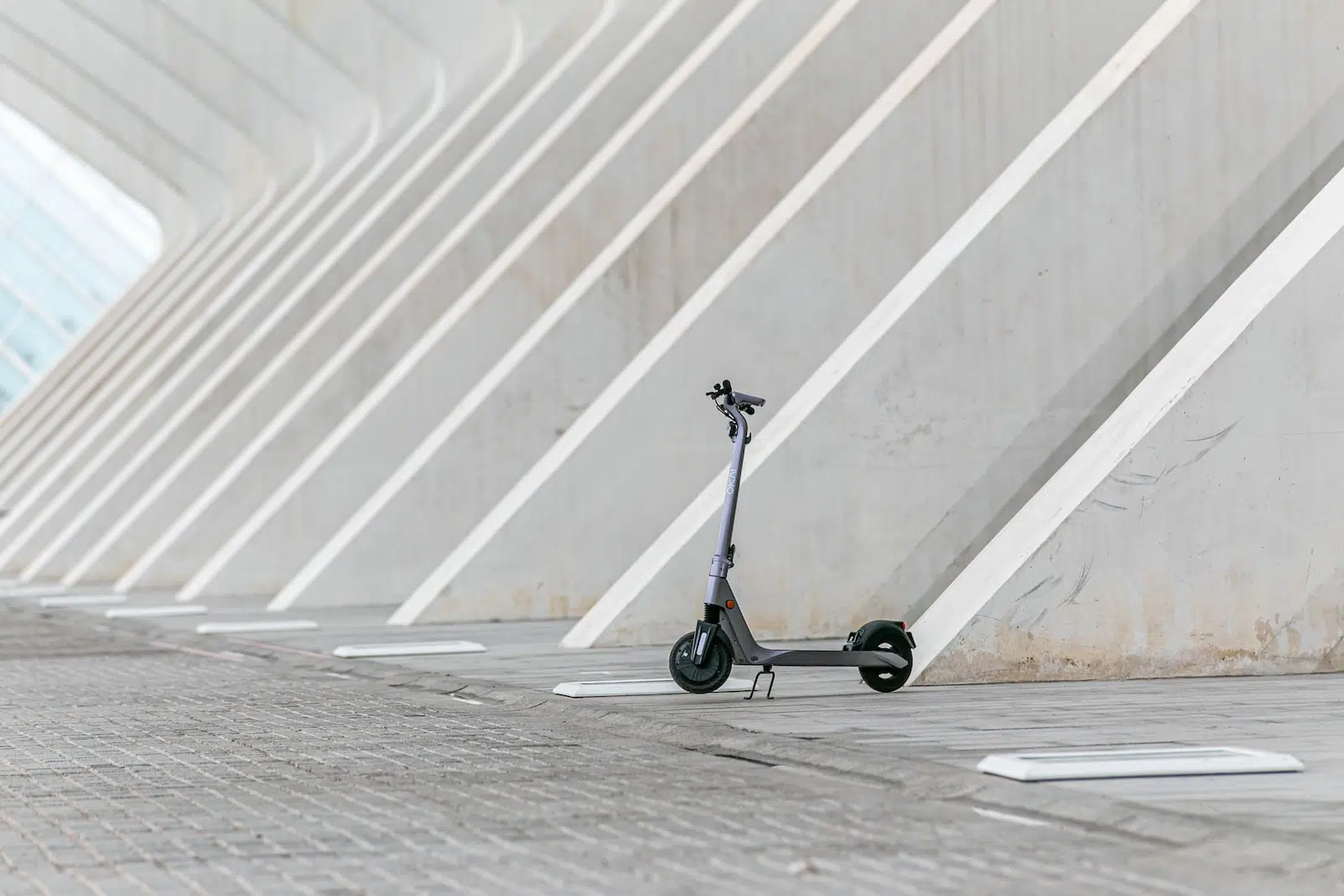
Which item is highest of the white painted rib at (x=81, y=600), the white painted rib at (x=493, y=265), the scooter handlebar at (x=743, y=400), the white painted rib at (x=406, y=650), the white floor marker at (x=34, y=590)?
the white painted rib at (x=493, y=265)

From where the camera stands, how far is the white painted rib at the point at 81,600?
73.3 ft

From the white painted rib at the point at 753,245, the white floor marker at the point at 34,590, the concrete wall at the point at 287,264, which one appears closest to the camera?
the white painted rib at the point at 753,245

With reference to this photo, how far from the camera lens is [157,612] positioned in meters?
19.8

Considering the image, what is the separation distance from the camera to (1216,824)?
6.20m

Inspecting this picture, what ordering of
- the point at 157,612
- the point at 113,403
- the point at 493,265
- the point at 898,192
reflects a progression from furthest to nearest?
the point at 113,403 < the point at 493,265 < the point at 157,612 < the point at 898,192

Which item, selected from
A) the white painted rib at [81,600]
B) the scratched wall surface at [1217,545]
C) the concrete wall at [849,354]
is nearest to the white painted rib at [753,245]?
the concrete wall at [849,354]

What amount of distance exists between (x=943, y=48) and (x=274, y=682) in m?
5.95

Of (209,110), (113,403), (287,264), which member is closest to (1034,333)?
(287,264)

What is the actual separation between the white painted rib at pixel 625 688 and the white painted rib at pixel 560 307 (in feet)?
22.9

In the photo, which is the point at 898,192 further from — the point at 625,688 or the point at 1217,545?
the point at 625,688

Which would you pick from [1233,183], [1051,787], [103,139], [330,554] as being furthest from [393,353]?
[103,139]

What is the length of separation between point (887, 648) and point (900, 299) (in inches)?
125

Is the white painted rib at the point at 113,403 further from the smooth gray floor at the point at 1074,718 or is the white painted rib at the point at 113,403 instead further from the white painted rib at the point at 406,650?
the smooth gray floor at the point at 1074,718

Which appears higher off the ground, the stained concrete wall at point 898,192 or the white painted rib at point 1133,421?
the stained concrete wall at point 898,192
